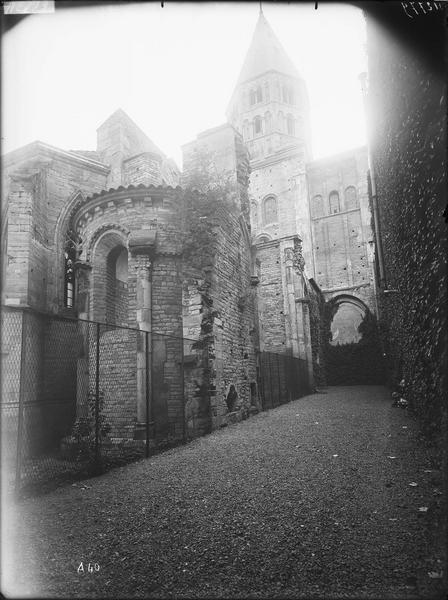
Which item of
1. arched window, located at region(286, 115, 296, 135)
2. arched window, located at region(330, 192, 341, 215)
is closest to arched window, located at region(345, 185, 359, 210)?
arched window, located at region(330, 192, 341, 215)

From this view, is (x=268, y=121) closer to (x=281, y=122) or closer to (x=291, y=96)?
(x=281, y=122)

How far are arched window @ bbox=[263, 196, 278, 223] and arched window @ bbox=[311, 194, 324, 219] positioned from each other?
3.35 meters

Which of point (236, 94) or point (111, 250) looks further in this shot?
point (236, 94)

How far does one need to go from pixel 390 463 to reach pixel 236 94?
154ft

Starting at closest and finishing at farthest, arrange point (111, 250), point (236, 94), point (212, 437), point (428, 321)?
point (428, 321) < point (212, 437) < point (111, 250) < point (236, 94)

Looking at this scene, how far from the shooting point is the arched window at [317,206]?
33.6 meters

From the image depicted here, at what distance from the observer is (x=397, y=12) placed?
8.17ft

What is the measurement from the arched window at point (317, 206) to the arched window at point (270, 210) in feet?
11.0

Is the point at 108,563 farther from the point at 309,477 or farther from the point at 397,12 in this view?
the point at 397,12

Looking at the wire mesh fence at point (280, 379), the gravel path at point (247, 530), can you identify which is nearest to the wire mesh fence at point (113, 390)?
the gravel path at point (247, 530)

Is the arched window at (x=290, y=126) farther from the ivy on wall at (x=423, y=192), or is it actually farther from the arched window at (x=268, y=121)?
the ivy on wall at (x=423, y=192)

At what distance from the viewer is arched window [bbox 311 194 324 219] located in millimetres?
33562

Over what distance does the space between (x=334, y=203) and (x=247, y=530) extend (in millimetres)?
33632

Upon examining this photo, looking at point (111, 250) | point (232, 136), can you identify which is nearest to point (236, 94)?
point (232, 136)
